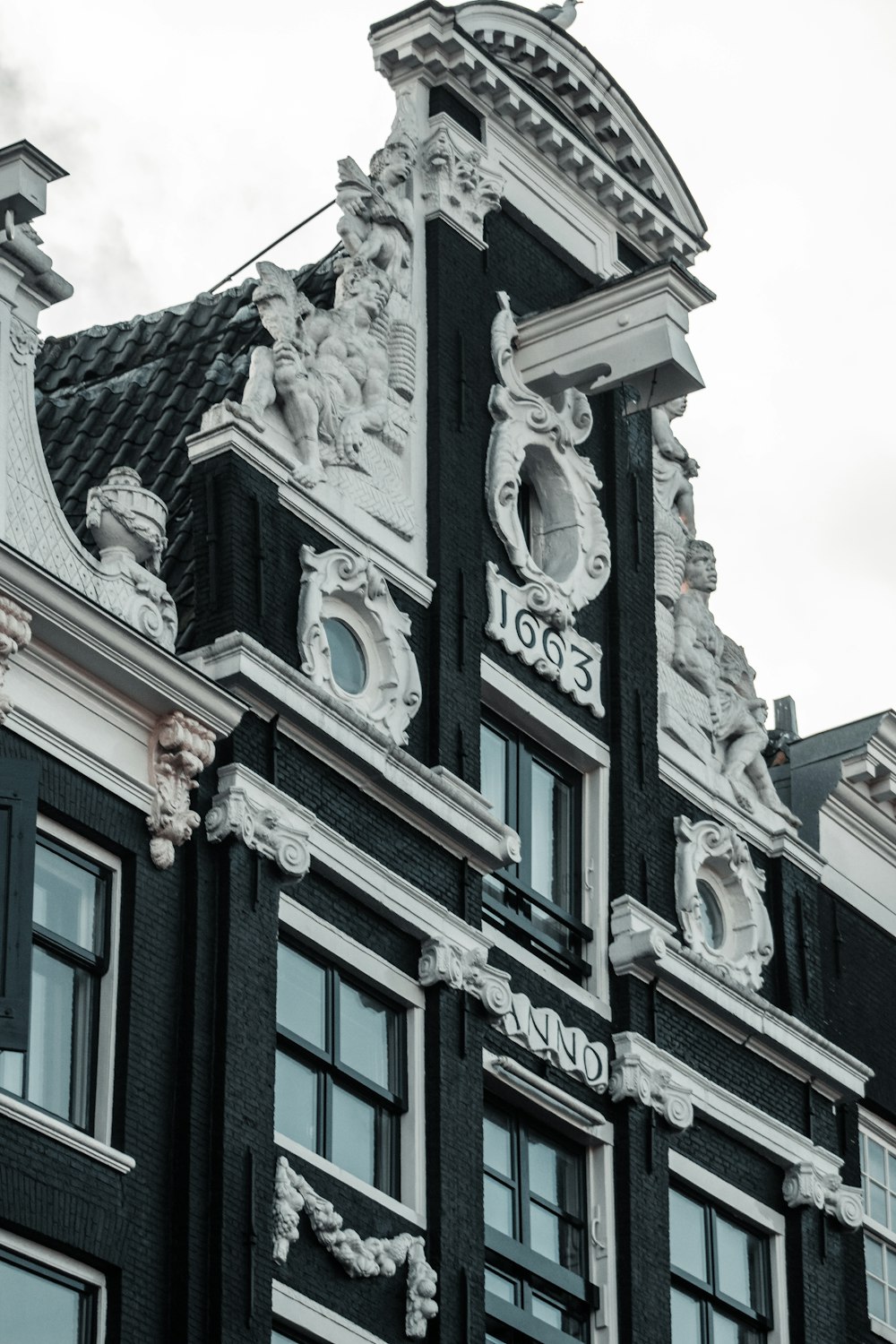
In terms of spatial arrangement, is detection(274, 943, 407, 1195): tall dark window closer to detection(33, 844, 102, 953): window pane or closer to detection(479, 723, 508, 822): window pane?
detection(33, 844, 102, 953): window pane

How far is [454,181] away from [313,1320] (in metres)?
10.7

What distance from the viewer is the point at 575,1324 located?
87.8 ft

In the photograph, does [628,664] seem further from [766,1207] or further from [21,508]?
[21,508]

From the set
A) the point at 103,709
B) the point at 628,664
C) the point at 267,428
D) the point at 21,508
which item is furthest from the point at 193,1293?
the point at 628,664

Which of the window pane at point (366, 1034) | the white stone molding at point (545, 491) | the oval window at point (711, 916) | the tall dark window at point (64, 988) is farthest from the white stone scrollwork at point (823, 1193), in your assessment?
the tall dark window at point (64, 988)

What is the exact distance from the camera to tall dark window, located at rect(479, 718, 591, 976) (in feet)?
90.8

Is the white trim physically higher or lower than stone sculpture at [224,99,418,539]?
lower

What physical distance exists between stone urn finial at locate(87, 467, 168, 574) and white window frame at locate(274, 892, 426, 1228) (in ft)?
8.77

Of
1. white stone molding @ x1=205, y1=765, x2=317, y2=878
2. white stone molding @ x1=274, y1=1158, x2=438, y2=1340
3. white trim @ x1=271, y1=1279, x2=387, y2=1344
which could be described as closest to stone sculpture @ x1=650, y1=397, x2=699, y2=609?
white stone molding @ x1=205, y1=765, x2=317, y2=878

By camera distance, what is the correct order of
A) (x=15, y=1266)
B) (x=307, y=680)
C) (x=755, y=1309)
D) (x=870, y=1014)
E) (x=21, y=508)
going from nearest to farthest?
1. (x=15, y=1266)
2. (x=21, y=508)
3. (x=307, y=680)
4. (x=755, y=1309)
5. (x=870, y=1014)

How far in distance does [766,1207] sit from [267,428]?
27.0 ft

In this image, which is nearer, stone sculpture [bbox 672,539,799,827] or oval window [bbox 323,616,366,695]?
oval window [bbox 323,616,366,695]

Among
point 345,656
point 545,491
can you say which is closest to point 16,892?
point 345,656

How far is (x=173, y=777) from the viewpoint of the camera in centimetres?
2372
